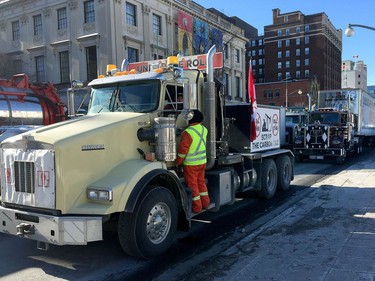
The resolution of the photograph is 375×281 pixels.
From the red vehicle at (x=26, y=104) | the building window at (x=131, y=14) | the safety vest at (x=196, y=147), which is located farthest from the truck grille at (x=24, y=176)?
the building window at (x=131, y=14)

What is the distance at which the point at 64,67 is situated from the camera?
3512cm

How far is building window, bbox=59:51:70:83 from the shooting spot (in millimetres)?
34875

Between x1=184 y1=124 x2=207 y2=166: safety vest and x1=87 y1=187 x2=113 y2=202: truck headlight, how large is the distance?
168 cm

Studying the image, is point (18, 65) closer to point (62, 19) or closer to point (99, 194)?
point (62, 19)

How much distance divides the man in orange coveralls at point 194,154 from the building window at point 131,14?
95.1ft

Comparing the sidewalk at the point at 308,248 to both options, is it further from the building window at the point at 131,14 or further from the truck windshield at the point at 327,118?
the building window at the point at 131,14

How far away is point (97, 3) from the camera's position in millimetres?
31375

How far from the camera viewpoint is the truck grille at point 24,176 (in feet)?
15.5

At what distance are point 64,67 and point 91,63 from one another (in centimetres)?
353

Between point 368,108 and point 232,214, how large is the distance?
20727mm

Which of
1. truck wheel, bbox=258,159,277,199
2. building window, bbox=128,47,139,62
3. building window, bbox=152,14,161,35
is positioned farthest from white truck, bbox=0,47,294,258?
building window, bbox=152,14,161,35

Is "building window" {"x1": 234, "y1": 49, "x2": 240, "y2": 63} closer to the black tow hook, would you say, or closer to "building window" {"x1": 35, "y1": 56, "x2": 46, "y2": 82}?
"building window" {"x1": 35, "y1": 56, "x2": 46, "y2": 82}

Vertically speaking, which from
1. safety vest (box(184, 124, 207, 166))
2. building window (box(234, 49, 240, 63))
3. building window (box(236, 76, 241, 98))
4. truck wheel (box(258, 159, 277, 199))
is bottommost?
truck wheel (box(258, 159, 277, 199))

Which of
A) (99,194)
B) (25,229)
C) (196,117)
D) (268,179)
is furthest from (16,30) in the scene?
(99,194)
